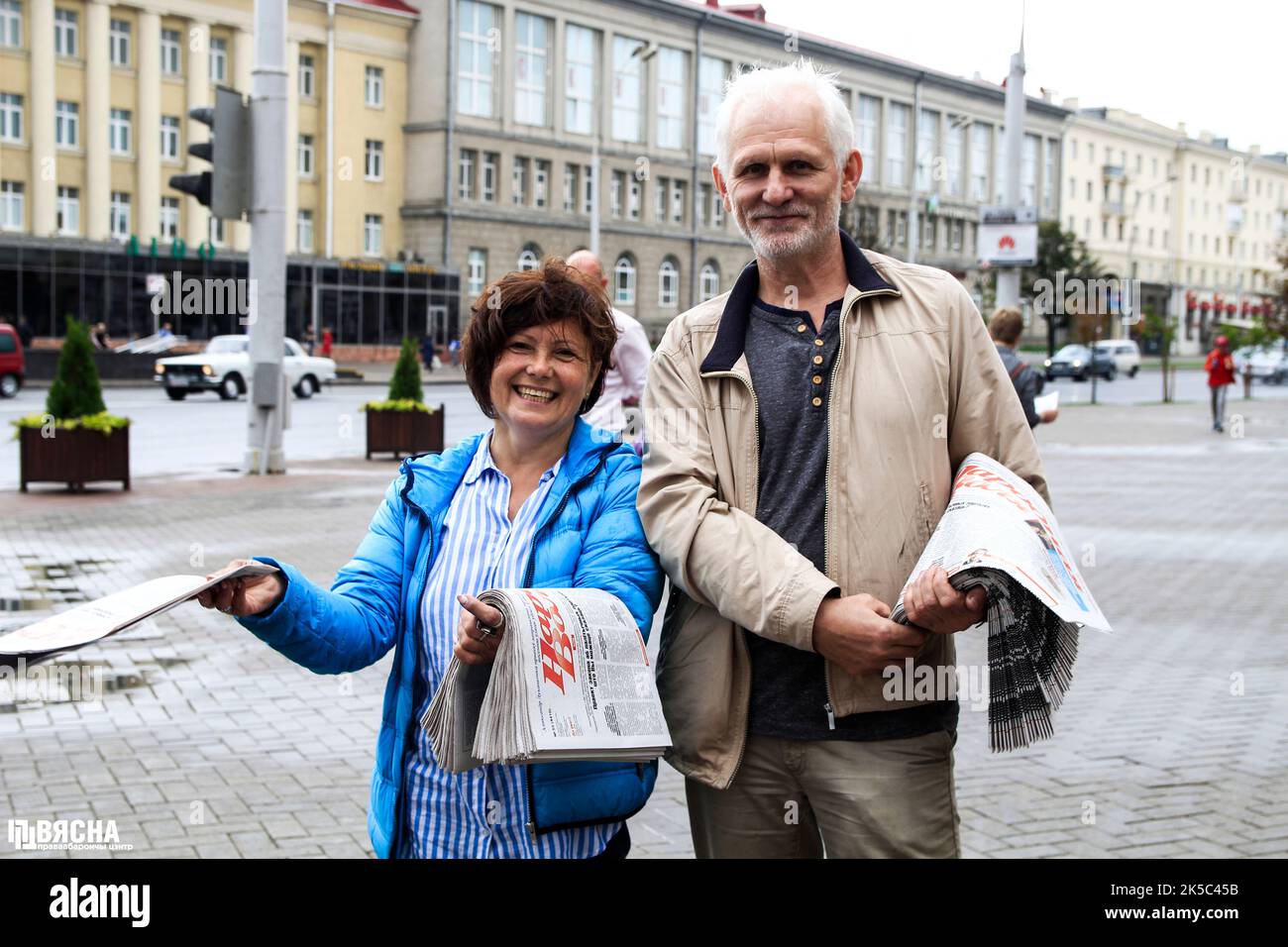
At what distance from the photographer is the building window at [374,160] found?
61.5m

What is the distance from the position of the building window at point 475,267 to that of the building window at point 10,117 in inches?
748

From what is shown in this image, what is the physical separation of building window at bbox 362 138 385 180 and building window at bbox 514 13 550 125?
258 inches

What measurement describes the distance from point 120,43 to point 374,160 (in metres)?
12.0

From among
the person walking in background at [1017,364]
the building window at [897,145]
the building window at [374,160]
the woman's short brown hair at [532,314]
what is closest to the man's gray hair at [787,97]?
the woman's short brown hair at [532,314]

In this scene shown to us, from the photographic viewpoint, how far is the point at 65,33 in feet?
168

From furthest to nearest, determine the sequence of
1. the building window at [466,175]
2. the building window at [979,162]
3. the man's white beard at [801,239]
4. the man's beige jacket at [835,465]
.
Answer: the building window at [979,162], the building window at [466,175], the man's white beard at [801,239], the man's beige jacket at [835,465]

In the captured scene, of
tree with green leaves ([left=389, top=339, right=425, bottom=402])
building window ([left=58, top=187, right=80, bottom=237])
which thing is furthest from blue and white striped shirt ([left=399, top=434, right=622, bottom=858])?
building window ([left=58, top=187, right=80, bottom=237])

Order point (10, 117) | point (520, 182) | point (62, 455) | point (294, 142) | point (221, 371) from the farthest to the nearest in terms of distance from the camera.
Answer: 1. point (520, 182)
2. point (294, 142)
3. point (10, 117)
4. point (221, 371)
5. point (62, 455)

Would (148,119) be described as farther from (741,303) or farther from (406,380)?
(741,303)

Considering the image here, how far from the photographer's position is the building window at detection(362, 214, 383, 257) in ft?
201

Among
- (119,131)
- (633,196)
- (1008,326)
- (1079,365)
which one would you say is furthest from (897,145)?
(1008,326)

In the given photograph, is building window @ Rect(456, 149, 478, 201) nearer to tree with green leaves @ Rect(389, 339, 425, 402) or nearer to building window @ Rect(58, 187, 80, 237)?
building window @ Rect(58, 187, 80, 237)

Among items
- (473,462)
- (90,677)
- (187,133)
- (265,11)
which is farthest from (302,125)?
(473,462)

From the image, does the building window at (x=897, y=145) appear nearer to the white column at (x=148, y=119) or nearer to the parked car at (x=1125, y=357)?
the parked car at (x=1125, y=357)
